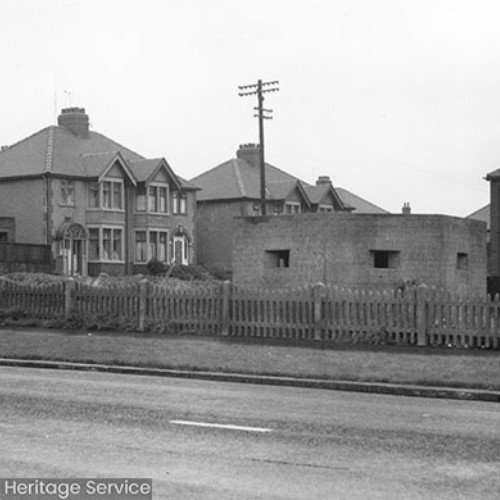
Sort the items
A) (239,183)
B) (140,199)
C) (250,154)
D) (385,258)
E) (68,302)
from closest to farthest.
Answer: (68,302)
(385,258)
(140,199)
(239,183)
(250,154)

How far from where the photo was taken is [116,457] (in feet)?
29.1

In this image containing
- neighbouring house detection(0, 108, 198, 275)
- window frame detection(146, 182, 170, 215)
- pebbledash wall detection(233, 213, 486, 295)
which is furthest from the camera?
window frame detection(146, 182, 170, 215)

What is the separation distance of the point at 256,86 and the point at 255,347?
33.1 metres

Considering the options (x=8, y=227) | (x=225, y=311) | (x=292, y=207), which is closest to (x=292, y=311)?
(x=225, y=311)

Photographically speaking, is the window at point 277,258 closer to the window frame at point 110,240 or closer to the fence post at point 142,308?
the fence post at point 142,308

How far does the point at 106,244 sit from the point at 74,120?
8937 mm

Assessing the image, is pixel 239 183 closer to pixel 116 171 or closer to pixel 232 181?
pixel 232 181

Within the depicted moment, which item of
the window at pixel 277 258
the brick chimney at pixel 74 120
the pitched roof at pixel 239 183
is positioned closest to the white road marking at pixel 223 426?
the window at pixel 277 258

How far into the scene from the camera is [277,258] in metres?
32.5

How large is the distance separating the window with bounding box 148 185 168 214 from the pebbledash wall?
28.0 m

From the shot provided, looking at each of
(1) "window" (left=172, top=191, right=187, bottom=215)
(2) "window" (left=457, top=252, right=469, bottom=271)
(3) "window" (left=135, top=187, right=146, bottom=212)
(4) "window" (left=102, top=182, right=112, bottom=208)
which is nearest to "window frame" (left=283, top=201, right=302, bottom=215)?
(1) "window" (left=172, top=191, right=187, bottom=215)

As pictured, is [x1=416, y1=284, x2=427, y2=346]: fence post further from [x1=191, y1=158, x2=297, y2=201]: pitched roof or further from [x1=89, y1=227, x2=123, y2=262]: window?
[x1=191, y1=158, x2=297, y2=201]: pitched roof

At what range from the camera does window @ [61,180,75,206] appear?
5528cm

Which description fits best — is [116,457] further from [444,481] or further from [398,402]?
[398,402]
